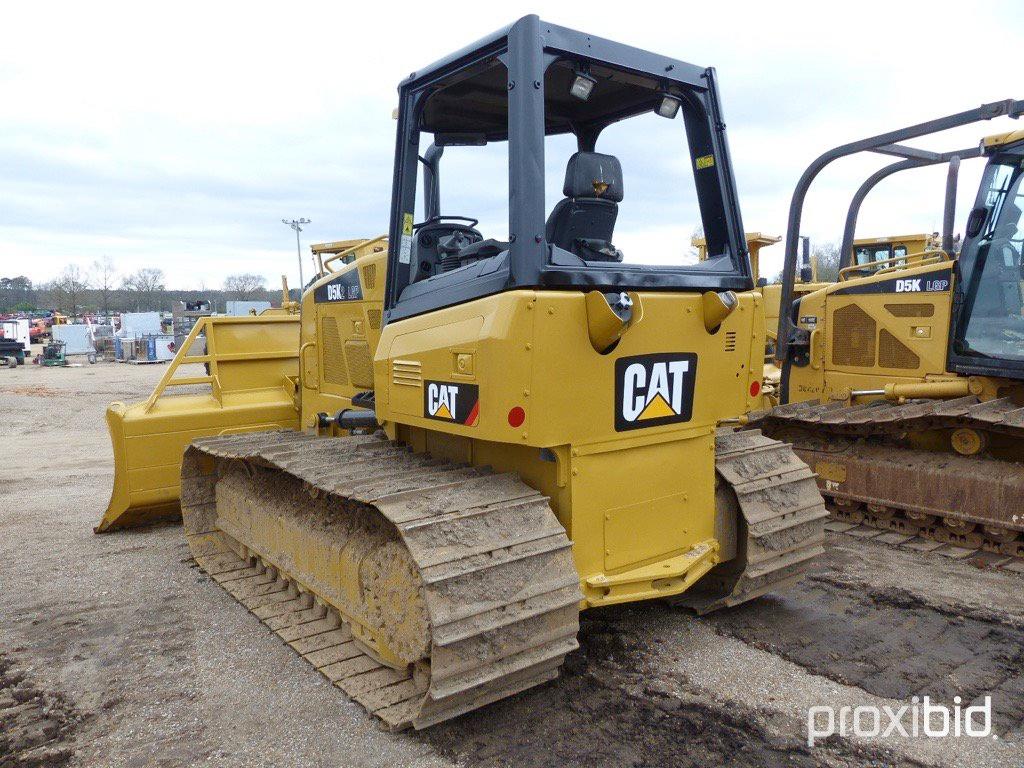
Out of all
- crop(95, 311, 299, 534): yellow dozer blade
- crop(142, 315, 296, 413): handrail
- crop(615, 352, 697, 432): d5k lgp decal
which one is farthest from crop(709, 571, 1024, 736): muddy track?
crop(142, 315, 296, 413): handrail

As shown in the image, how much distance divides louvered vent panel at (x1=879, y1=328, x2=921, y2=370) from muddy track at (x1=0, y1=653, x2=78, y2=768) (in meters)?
6.81

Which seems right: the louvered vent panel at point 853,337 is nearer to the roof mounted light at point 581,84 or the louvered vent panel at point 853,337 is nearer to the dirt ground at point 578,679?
the dirt ground at point 578,679

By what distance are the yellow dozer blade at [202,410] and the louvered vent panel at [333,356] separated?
1.06 metres

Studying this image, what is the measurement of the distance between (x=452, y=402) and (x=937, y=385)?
498 cm

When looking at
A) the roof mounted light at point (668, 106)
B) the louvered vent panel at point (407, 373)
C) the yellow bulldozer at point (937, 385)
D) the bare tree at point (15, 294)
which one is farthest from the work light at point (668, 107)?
the bare tree at point (15, 294)

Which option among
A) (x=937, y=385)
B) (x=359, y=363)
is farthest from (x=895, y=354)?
(x=359, y=363)

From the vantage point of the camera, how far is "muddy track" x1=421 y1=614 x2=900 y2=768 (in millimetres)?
3037

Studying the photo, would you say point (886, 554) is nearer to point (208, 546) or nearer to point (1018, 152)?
point (1018, 152)

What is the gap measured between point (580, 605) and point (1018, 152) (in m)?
5.59

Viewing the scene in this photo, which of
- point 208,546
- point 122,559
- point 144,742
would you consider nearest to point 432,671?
point 144,742

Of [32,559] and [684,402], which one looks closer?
[684,402]

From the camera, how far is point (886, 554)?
5.76m

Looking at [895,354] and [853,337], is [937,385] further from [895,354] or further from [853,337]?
[853,337]

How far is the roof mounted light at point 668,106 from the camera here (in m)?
3.93
